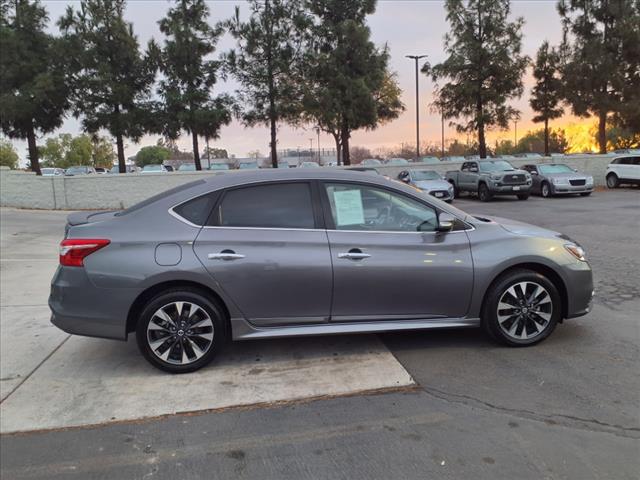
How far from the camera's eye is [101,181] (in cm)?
2097

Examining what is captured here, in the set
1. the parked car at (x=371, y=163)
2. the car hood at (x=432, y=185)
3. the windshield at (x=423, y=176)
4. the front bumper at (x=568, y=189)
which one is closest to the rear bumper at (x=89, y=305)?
the car hood at (x=432, y=185)

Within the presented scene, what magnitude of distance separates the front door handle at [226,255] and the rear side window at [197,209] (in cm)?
31

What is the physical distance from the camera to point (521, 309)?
4430mm

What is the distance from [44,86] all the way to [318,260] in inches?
849

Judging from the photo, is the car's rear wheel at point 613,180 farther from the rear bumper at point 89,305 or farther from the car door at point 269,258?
the rear bumper at point 89,305

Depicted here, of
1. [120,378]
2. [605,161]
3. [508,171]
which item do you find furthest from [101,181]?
[605,161]

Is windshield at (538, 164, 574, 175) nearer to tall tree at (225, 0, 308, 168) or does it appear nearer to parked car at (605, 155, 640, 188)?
parked car at (605, 155, 640, 188)

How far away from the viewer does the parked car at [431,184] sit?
19.8 metres

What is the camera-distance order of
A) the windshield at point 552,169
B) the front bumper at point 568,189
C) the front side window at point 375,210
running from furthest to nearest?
the windshield at point 552,169 < the front bumper at point 568,189 < the front side window at point 375,210

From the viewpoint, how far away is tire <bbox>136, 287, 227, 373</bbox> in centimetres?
405

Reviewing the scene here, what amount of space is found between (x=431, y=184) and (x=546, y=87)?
2087cm

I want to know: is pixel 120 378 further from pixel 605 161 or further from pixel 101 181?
pixel 605 161

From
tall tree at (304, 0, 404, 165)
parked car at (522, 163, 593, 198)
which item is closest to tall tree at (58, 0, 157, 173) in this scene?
tall tree at (304, 0, 404, 165)

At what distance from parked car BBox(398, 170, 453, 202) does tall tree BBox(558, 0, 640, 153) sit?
1529cm
